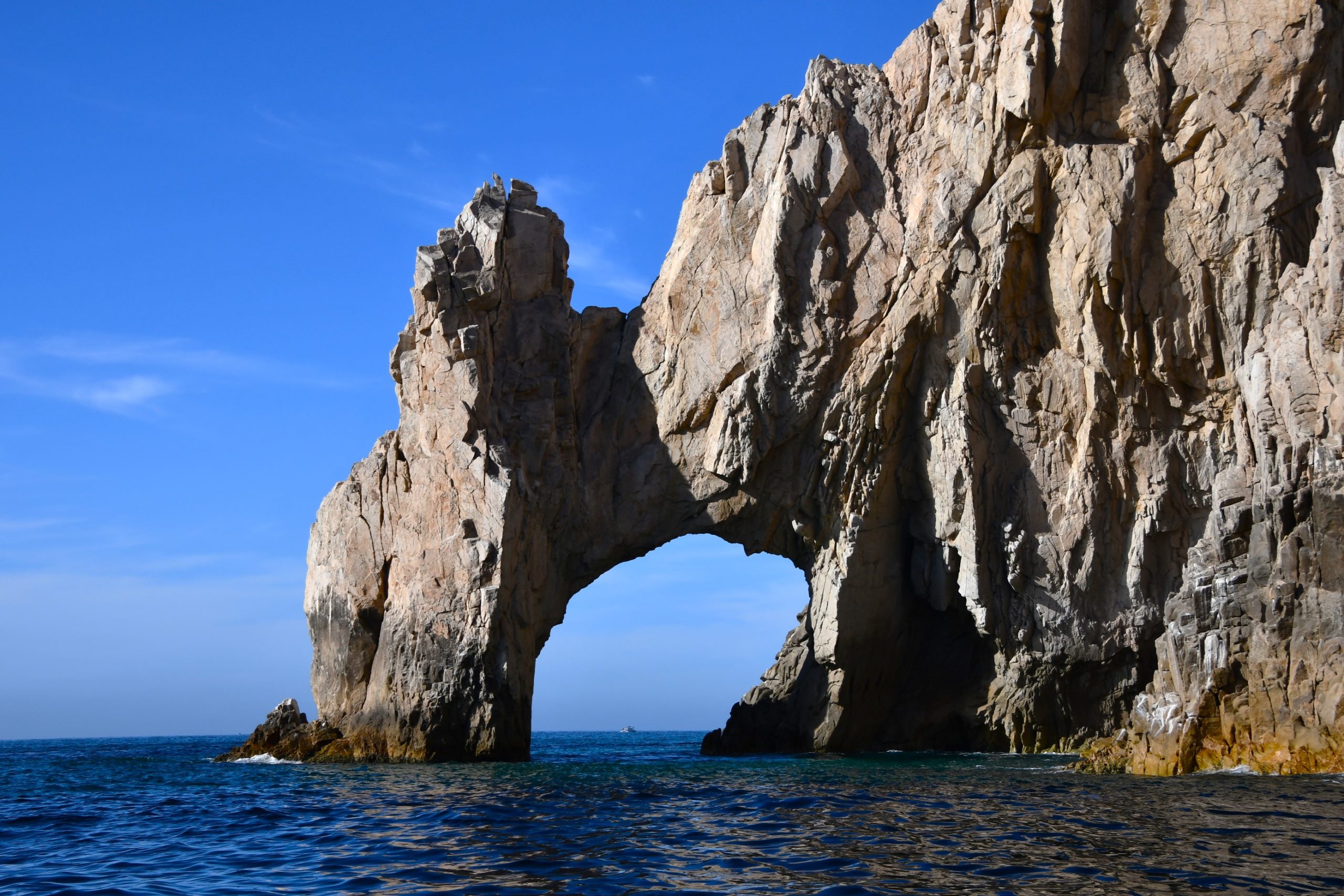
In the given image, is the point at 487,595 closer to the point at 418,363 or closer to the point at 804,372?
the point at 418,363

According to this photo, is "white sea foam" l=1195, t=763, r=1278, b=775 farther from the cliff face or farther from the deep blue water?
the cliff face

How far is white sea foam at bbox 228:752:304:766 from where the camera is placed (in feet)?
102

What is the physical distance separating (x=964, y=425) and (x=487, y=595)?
1386 cm

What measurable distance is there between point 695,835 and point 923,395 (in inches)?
785

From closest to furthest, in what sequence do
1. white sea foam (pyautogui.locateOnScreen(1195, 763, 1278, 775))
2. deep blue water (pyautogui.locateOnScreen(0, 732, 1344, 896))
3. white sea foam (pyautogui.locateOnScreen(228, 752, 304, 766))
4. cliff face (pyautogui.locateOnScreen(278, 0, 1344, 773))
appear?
deep blue water (pyautogui.locateOnScreen(0, 732, 1344, 896)) → white sea foam (pyautogui.locateOnScreen(1195, 763, 1278, 775)) → cliff face (pyautogui.locateOnScreen(278, 0, 1344, 773)) → white sea foam (pyautogui.locateOnScreen(228, 752, 304, 766))

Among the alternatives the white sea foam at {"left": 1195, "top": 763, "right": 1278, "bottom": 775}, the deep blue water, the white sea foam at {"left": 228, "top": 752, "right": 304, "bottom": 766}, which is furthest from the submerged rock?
the white sea foam at {"left": 1195, "top": 763, "right": 1278, "bottom": 775}

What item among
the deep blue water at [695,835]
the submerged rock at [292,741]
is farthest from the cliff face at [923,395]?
the deep blue water at [695,835]

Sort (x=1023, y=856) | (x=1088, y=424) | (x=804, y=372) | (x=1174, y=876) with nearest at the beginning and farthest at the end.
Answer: (x=1174, y=876) → (x=1023, y=856) → (x=1088, y=424) → (x=804, y=372)

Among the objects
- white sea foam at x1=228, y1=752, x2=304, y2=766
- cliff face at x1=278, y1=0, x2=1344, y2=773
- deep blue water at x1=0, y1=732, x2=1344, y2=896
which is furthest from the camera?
white sea foam at x1=228, y1=752, x2=304, y2=766

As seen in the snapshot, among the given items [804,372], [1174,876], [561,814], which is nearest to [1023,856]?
[1174,876]

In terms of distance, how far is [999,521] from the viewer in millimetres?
30625

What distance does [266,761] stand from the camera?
1270 inches

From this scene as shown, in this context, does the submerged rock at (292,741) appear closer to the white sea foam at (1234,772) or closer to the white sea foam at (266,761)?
the white sea foam at (266,761)

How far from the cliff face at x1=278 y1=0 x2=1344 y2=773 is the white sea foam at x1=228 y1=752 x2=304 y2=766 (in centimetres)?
169
